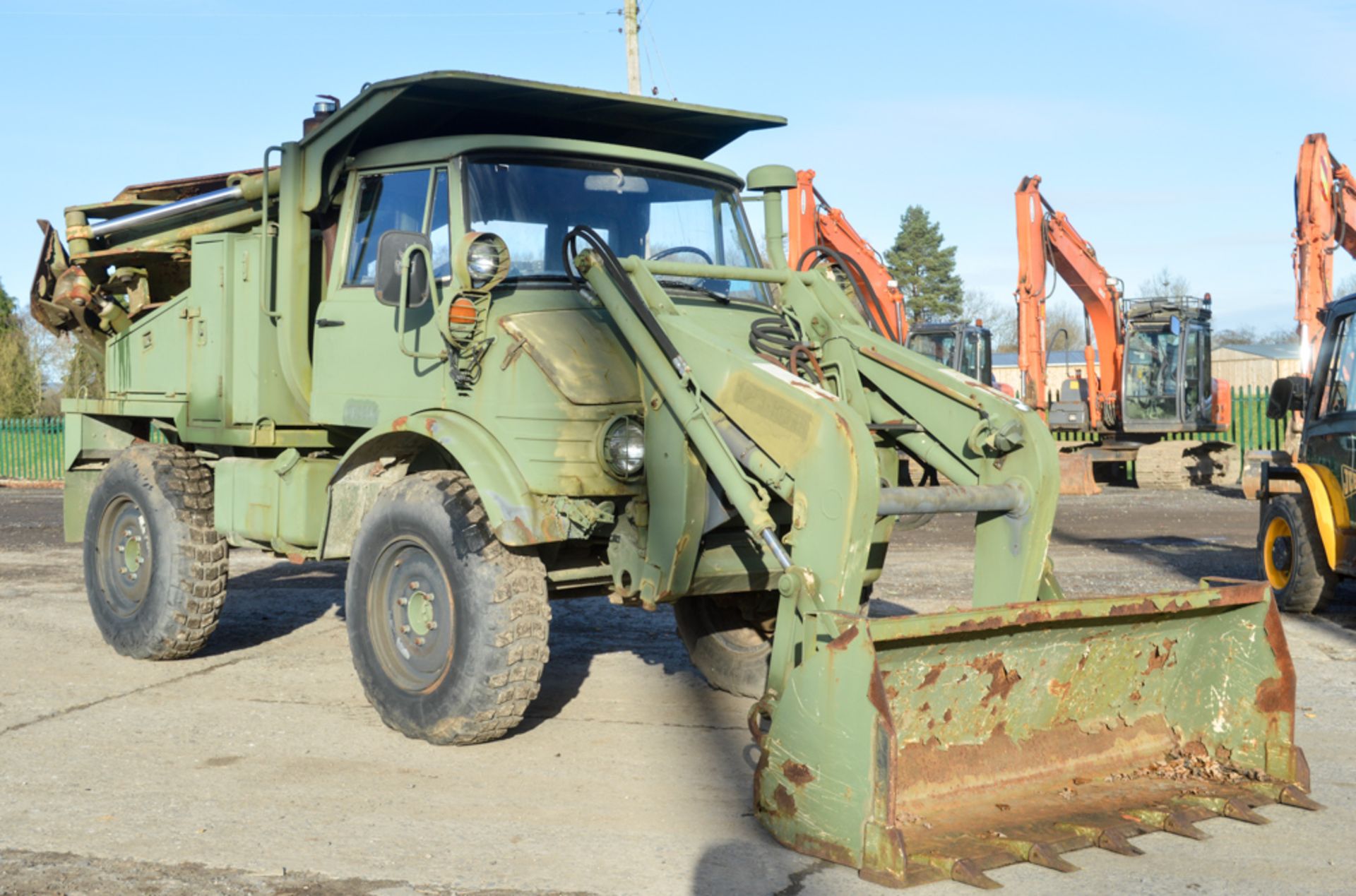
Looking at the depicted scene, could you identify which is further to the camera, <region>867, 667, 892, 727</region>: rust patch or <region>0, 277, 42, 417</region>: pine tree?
<region>0, 277, 42, 417</region>: pine tree

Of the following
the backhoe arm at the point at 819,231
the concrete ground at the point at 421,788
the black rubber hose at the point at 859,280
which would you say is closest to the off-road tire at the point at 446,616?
the concrete ground at the point at 421,788

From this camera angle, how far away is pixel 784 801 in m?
4.86

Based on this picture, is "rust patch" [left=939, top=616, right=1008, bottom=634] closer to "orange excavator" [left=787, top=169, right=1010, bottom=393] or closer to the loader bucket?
the loader bucket

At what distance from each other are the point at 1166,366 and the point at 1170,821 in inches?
868

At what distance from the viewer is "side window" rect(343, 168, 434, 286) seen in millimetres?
6738

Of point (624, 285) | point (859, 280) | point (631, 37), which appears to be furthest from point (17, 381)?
point (624, 285)

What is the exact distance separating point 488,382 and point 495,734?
5.04 feet

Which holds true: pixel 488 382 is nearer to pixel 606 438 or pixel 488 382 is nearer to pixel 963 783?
pixel 606 438

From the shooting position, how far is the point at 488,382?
19.9 ft

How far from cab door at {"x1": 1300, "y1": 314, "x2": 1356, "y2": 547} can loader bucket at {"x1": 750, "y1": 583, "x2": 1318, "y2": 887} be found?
468cm

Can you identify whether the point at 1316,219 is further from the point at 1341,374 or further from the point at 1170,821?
the point at 1170,821

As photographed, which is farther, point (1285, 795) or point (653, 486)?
point (653, 486)

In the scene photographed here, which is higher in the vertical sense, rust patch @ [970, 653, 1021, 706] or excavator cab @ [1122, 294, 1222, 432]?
excavator cab @ [1122, 294, 1222, 432]

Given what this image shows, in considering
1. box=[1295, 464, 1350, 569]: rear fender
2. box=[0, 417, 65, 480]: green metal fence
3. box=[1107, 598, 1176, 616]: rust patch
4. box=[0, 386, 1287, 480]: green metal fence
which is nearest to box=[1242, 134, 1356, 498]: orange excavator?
box=[0, 386, 1287, 480]: green metal fence
